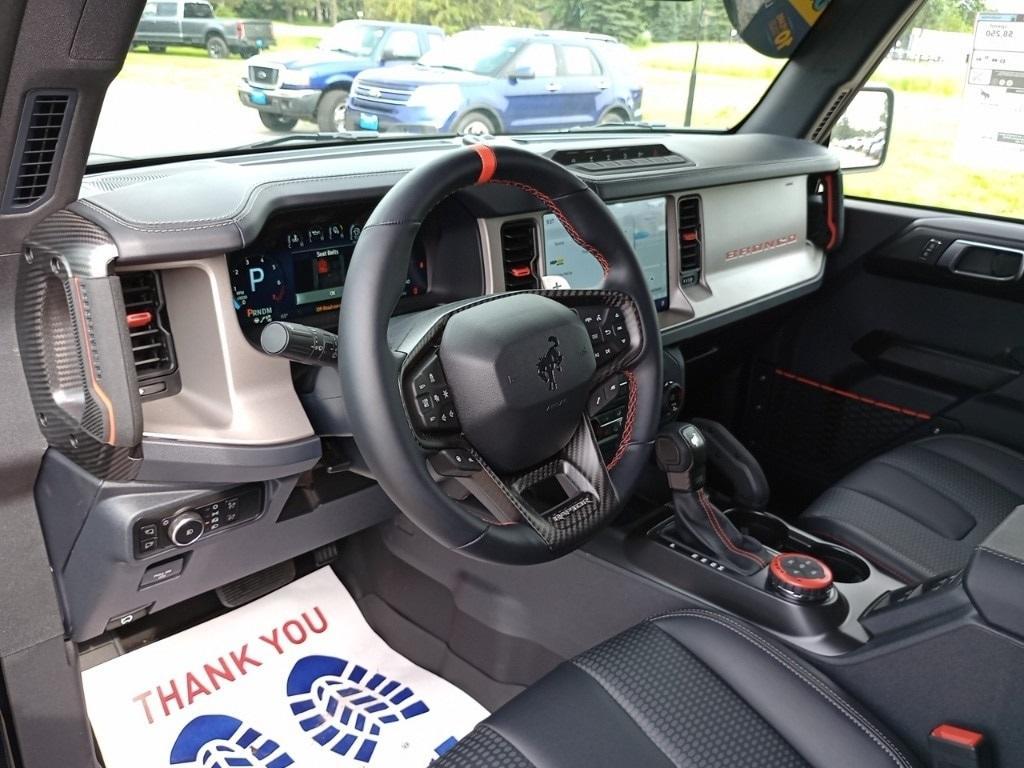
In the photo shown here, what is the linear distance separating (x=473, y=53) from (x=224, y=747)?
74.9 inches

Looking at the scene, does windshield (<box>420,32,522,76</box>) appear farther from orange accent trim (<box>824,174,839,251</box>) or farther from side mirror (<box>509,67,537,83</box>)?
orange accent trim (<box>824,174,839,251</box>)

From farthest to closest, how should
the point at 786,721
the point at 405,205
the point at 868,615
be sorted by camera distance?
1. the point at 868,615
2. the point at 786,721
3. the point at 405,205

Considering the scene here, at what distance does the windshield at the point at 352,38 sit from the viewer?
2.08 metres

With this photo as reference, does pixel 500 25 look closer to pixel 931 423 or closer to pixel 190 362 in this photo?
pixel 190 362

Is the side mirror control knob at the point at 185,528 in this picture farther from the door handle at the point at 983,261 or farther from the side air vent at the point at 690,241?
the door handle at the point at 983,261

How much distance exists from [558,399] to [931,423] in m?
1.76

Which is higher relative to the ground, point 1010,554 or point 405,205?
point 405,205

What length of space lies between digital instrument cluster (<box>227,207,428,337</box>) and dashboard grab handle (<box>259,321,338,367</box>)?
28cm

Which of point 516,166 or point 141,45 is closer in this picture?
point 516,166

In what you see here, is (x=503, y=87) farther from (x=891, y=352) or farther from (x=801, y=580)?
(x=801, y=580)

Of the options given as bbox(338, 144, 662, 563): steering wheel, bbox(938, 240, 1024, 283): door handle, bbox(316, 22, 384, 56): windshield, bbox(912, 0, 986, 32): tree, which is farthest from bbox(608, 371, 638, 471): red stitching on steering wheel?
bbox(912, 0, 986, 32): tree

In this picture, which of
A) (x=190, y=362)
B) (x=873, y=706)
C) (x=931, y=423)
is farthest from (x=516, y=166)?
(x=931, y=423)

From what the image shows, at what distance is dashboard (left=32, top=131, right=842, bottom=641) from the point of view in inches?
52.1

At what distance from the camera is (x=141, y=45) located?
1408 mm
